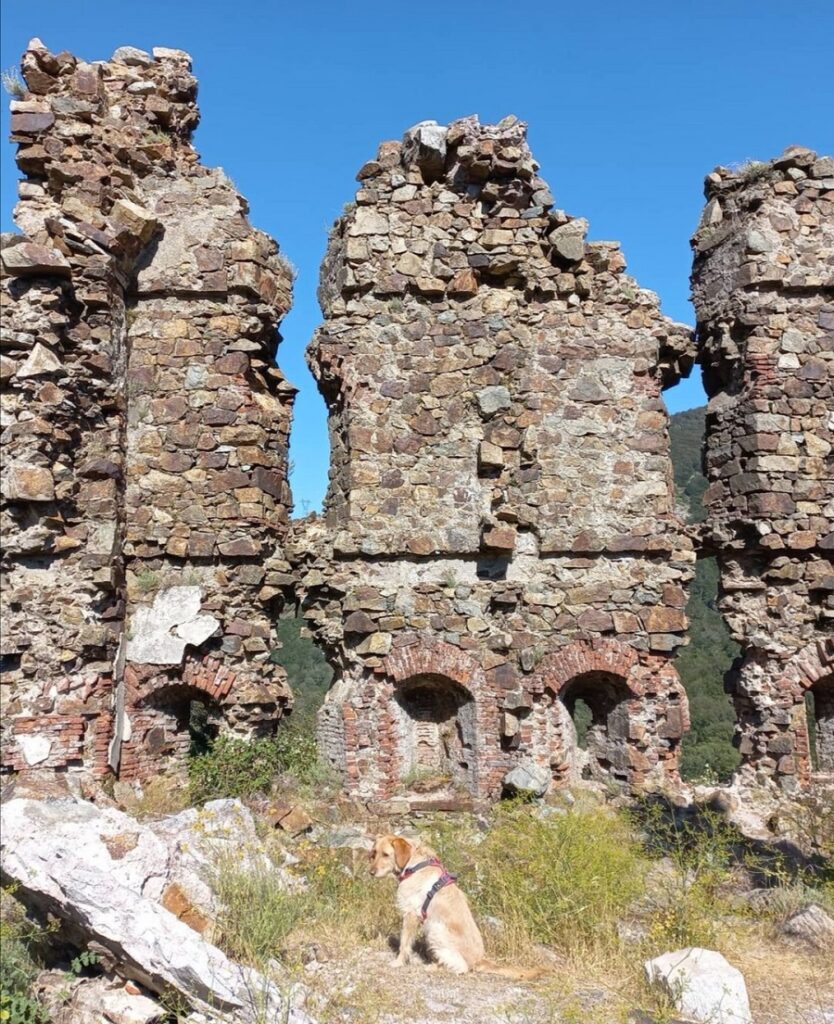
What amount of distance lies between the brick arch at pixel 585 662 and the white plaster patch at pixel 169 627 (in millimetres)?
4165

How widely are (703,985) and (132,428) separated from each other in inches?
322

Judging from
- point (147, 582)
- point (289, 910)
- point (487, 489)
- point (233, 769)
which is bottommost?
point (289, 910)

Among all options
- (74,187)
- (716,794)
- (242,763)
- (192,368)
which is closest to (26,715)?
(242,763)

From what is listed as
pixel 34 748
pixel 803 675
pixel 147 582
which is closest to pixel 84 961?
pixel 34 748

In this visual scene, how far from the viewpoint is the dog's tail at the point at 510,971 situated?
217 inches

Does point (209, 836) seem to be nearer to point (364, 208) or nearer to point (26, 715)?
point (26, 715)

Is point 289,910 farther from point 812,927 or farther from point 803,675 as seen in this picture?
point 803,675

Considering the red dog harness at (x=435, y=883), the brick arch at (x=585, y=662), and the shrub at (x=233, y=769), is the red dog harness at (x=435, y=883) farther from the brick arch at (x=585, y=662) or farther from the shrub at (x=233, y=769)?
the brick arch at (x=585, y=662)

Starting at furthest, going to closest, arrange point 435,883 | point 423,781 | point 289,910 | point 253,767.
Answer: point 423,781, point 253,767, point 289,910, point 435,883

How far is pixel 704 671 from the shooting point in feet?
91.7

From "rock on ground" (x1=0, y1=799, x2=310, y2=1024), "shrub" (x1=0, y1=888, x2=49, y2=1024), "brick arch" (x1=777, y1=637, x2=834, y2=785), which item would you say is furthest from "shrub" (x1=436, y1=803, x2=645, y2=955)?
"brick arch" (x1=777, y1=637, x2=834, y2=785)

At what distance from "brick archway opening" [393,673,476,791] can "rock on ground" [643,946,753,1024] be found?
4781mm

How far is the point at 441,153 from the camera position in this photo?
10.7 m

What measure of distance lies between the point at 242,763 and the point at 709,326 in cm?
855
